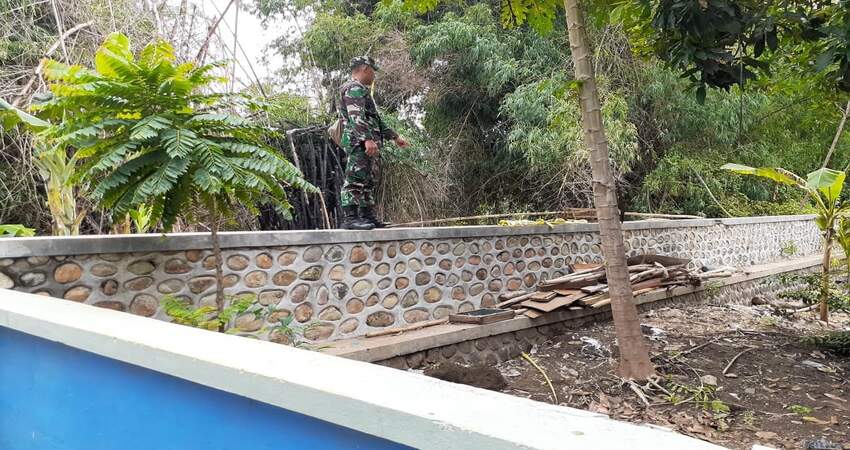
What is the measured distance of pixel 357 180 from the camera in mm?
5508

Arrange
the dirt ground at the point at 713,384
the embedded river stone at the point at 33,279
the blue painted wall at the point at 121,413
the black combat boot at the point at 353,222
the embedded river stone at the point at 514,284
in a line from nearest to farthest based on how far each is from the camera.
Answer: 1. the blue painted wall at the point at 121,413
2. the embedded river stone at the point at 33,279
3. the dirt ground at the point at 713,384
4. the black combat boot at the point at 353,222
5. the embedded river stone at the point at 514,284

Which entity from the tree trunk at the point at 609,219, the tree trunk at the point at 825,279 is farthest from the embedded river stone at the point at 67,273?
the tree trunk at the point at 825,279

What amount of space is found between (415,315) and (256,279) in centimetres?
177

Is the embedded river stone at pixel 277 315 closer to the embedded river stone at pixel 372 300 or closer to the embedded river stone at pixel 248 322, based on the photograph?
the embedded river stone at pixel 248 322

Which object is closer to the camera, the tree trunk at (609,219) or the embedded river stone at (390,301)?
the tree trunk at (609,219)

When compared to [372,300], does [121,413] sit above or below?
above

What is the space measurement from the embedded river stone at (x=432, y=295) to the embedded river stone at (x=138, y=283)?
2.66 meters

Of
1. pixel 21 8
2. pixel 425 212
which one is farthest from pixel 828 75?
pixel 21 8

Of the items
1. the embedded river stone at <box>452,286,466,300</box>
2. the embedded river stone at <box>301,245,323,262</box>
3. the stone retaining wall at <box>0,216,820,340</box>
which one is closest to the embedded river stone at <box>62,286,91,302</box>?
the stone retaining wall at <box>0,216,820,340</box>

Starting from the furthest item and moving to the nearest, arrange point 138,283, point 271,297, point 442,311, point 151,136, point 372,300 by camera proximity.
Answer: point 442,311 < point 372,300 < point 271,297 < point 138,283 < point 151,136

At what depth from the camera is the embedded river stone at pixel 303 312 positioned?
4672mm

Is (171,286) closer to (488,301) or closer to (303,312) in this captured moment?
(303,312)

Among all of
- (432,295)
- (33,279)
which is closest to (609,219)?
(432,295)

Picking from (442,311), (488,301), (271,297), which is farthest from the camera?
(488,301)
